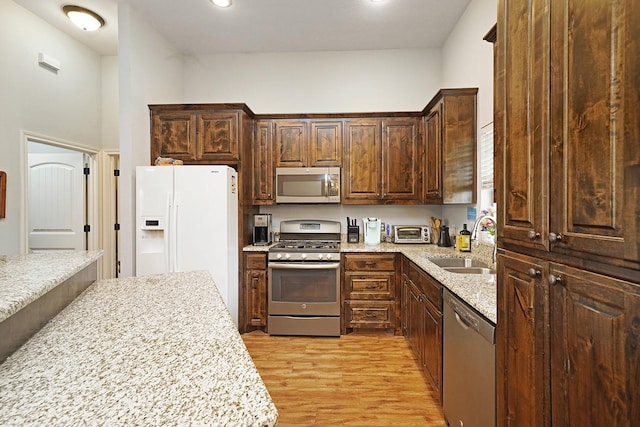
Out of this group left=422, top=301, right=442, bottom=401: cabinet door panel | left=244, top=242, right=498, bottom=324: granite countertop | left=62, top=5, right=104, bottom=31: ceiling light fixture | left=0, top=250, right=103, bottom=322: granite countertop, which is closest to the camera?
left=0, top=250, right=103, bottom=322: granite countertop

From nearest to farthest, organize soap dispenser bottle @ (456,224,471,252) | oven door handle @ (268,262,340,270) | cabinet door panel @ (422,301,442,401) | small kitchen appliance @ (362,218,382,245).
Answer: cabinet door panel @ (422,301,442,401)
soap dispenser bottle @ (456,224,471,252)
oven door handle @ (268,262,340,270)
small kitchen appliance @ (362,218,382,245)

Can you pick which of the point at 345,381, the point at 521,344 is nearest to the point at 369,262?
the point at 345,381

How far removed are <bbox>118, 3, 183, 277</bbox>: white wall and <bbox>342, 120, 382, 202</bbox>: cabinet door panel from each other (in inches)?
84.3

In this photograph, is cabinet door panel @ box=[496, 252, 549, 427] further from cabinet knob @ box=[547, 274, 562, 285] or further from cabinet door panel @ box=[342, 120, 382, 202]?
cabinet door panel @ box=[342, 120, 382, 202]

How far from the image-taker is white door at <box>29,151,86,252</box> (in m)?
3.79

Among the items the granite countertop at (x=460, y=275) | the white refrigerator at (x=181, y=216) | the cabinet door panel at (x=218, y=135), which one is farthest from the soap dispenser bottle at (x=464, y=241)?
the cabinet door panel at (x=218, y=135)

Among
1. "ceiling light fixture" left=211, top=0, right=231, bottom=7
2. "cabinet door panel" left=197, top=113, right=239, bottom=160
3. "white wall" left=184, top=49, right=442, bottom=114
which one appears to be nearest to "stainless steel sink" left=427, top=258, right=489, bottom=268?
"white wall" left=184, top=49, right=442, bottom=114

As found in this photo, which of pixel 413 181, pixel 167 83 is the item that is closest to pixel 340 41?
pixel 413 181

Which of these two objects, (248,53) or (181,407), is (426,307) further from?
(248,53)

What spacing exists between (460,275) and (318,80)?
2.98m

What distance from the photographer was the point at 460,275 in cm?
196

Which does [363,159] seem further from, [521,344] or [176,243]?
[521,344]

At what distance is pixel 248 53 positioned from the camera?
3.96 metres

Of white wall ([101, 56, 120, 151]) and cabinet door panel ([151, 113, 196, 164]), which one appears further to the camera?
white wall ([101, 56, 120, 151])
